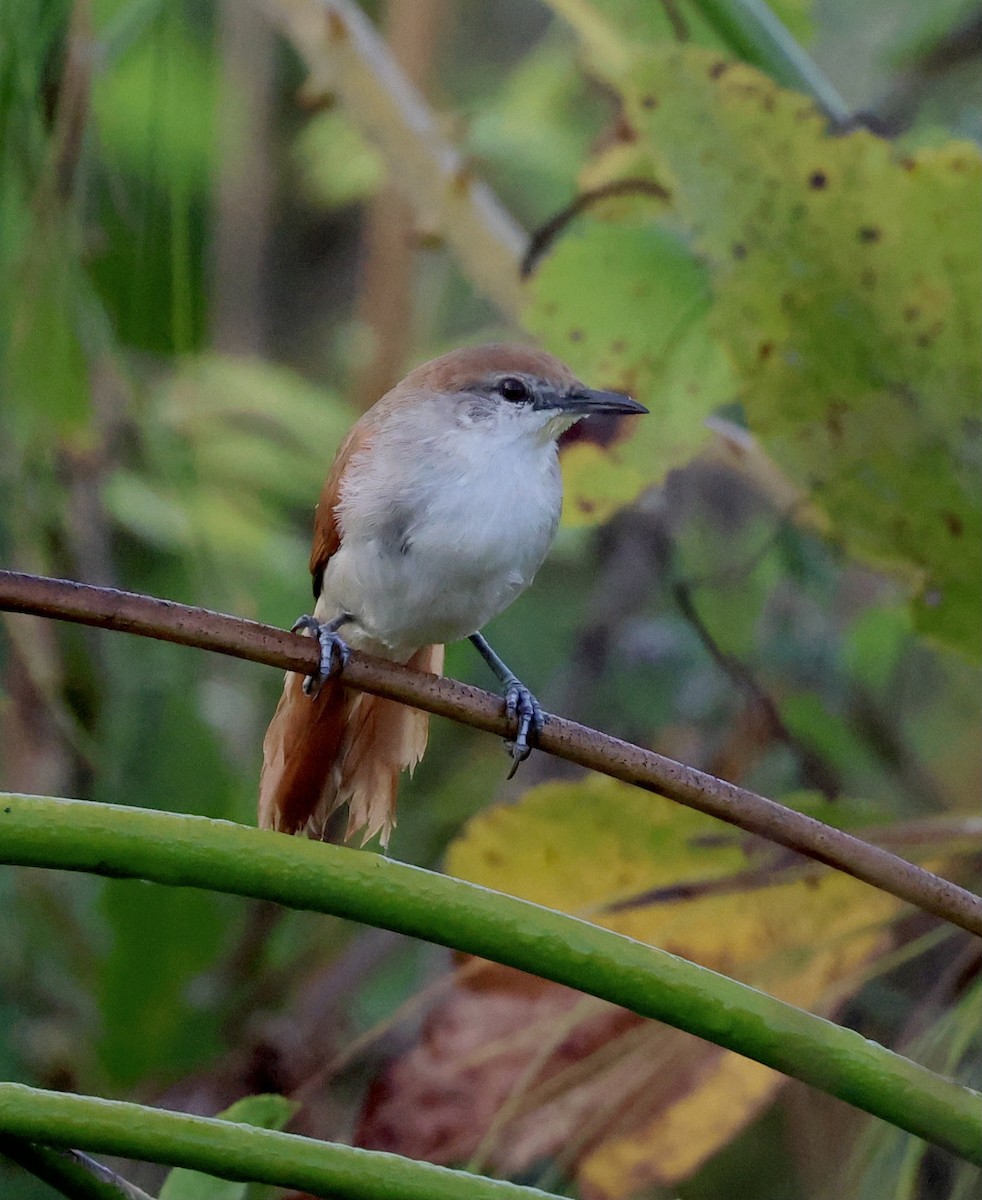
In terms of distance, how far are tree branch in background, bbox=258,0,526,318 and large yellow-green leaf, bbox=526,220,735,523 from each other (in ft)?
0.60

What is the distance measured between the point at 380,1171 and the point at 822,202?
1.00 m

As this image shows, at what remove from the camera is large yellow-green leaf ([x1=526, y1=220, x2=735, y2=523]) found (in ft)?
4.97

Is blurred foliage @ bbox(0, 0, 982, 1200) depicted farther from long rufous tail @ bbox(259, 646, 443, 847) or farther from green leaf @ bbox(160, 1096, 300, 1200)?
long rufous tail @ bbox(259, 646, 443, 847)

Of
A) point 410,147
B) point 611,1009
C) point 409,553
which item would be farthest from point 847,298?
point 611,1009

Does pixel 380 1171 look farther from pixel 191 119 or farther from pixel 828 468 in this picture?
pixel 191 119

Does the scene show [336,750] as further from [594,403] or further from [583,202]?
[583,202]

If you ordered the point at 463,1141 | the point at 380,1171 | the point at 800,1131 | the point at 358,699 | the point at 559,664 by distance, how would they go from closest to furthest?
1. the point at 380,1171
2. the point at 463,1141
3. the point at 800,1131
4. the point at 358,699
5. the point at 559,664

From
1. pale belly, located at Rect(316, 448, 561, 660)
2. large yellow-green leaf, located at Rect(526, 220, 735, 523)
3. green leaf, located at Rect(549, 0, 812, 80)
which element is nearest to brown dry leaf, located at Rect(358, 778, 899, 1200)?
pale belly, located at Rect(316, 448, 561, 660)

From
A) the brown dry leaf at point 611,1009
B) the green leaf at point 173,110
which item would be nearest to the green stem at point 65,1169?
the brown dry leaf at point 611,1009

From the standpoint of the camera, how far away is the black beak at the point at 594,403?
4.98 feet

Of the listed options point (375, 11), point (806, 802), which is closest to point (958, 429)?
point (806, 802)

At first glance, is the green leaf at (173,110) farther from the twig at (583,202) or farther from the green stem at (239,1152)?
the green stem at (239,1152)

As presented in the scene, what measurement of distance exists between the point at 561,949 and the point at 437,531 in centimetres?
79

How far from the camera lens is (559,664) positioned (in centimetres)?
245
